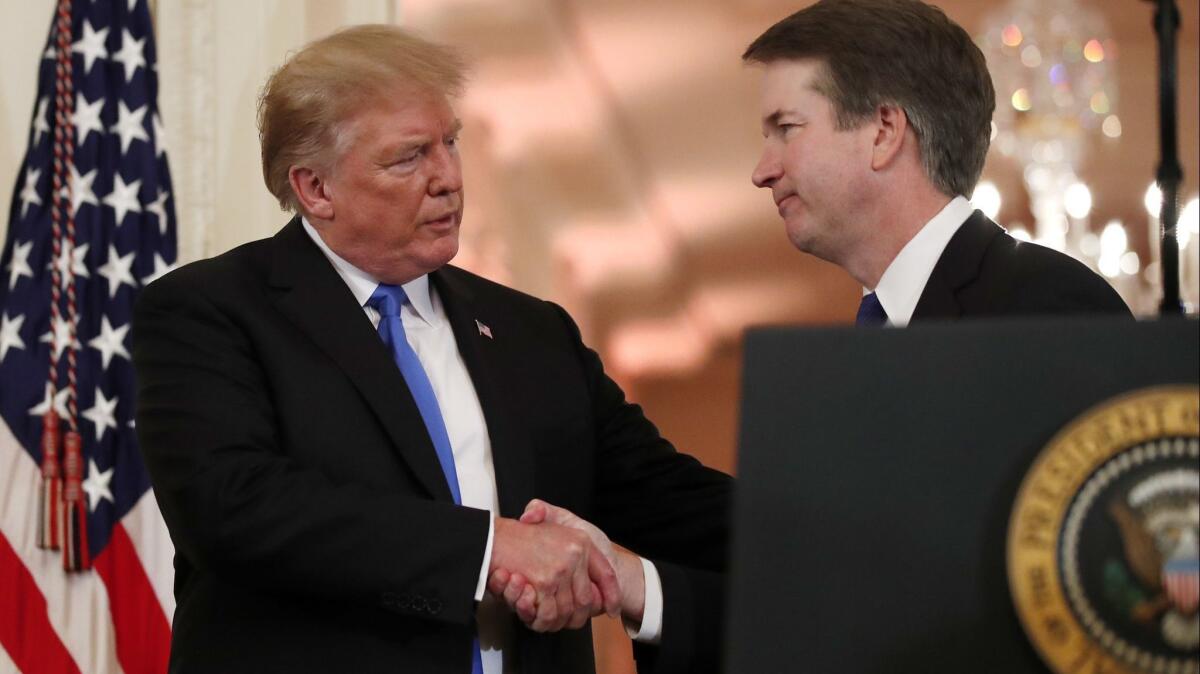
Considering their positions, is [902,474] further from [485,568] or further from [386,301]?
[386,301]

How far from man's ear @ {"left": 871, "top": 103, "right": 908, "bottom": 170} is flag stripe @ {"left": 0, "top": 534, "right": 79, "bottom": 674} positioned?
2.14 metres

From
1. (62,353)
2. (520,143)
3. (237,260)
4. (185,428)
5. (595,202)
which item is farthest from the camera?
(595,202)

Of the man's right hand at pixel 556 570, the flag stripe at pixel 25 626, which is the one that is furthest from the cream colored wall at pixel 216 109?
the man's right hand at pixel 556 570

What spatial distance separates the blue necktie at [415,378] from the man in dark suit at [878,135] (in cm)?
56

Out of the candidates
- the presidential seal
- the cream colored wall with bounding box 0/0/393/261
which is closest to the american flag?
the cream colored wall with bounding box 0/0/393/261

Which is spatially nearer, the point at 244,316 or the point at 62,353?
the point at 244,316

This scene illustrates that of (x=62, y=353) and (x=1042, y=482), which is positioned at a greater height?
(x=62, y=353)

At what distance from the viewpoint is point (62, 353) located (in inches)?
125

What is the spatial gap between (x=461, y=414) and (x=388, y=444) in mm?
151

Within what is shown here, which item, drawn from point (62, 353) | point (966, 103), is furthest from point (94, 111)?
point (966, 103)

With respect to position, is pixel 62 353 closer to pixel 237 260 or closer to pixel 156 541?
pixel 156 541

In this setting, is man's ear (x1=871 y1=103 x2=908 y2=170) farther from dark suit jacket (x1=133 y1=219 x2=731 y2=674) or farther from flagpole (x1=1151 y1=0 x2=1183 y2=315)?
dark suit jacket (x1=133 y1=219 x2=731 y2=674)

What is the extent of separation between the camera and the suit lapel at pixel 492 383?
6.58 feet

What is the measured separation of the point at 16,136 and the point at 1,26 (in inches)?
A: 10.9
